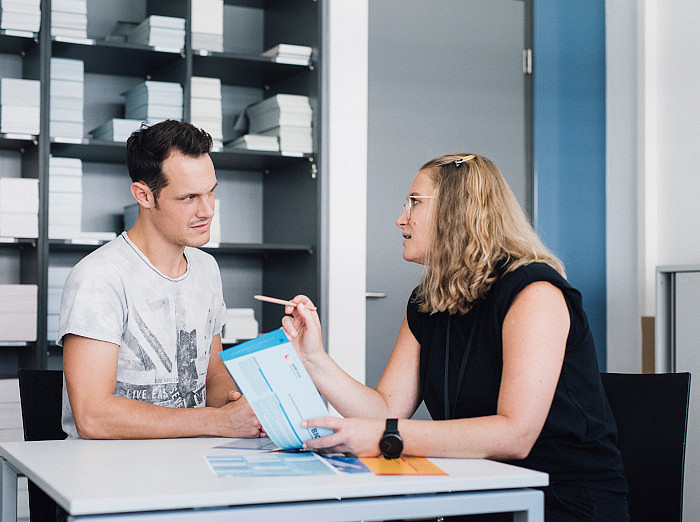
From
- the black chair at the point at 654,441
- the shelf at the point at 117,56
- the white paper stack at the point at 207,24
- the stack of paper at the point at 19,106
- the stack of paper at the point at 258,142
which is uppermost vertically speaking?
the white paper stack at the point at 207,24

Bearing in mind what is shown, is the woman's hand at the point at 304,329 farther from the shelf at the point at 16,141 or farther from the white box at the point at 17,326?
the shelf at the point at 16,141

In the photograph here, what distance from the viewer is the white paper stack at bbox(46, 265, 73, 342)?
3.49 metres

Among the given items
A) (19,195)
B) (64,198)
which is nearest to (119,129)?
(64,198)

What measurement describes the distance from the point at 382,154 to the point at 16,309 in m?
1.80

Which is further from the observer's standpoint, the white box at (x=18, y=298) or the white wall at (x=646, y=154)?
the white wall at (x=646, y=154)

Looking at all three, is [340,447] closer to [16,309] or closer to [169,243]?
[169,243]

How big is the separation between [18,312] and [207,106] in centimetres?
115

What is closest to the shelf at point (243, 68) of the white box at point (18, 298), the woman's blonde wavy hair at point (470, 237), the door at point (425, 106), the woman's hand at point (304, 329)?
the door at point (425, 106)

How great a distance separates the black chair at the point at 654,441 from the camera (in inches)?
83.6

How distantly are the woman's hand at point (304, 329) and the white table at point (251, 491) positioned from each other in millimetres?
391

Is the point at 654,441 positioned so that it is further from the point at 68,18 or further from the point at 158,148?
the point at 68,18

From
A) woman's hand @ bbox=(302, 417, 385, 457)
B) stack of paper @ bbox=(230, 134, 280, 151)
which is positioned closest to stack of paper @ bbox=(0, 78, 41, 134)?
stack of paper @ bbox=(230, 134, 280, 151)

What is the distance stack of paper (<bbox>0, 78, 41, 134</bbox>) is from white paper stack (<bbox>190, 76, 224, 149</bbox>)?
0.63 m

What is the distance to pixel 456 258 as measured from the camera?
78.7 inches
